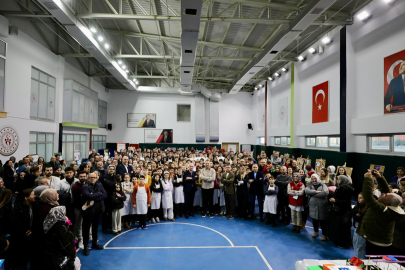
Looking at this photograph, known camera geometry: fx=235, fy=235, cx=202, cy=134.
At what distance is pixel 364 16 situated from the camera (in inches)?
370

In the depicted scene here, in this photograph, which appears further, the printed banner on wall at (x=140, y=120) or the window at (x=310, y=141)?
the printed banner on wall at (x=140, y=120)

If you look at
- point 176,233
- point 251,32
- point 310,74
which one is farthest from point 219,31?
point 176,233

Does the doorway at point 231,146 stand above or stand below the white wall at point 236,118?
below

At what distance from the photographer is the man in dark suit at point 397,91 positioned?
826 cm

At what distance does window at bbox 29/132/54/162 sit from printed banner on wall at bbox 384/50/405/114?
15.9 meters

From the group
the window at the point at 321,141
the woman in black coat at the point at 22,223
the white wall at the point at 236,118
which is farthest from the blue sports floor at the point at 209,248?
the white wall at the point at 236,118

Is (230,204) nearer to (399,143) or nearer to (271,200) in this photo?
(271,200)

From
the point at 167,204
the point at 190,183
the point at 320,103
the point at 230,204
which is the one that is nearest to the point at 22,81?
the point at 167,204

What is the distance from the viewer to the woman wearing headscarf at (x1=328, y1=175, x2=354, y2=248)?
5.79 metres

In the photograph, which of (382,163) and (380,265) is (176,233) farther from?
(382,163)

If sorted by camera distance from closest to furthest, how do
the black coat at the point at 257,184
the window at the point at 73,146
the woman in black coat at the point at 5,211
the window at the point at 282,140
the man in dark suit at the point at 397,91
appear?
the woman in black coat at the point at 5,211
the black coat at the point at 257,184
the man in dark suit at the point at 397,91
the window at the point at 73,146
the window at the point at 282,140

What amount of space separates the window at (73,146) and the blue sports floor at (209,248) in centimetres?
1063

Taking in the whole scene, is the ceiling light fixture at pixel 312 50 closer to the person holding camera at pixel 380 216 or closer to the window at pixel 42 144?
the person holding camera at pixel 380 216

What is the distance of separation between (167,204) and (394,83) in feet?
30.4
